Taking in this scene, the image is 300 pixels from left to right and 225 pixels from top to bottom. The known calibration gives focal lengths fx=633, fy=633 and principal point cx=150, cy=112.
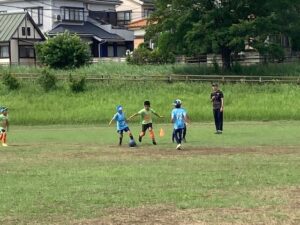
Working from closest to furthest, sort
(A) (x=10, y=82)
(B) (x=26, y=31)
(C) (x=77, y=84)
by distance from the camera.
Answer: (C) (x=77, y=84), (A) (x=10, y=82), (B) (x=26, y=31)

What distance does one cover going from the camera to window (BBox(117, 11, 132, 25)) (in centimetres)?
8512

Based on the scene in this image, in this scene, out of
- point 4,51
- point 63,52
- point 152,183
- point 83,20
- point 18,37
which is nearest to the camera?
point 152,183

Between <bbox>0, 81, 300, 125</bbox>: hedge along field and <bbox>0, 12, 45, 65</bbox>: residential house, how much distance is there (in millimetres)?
23330

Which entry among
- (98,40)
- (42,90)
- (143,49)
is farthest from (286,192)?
(98,40)

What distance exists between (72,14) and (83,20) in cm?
210

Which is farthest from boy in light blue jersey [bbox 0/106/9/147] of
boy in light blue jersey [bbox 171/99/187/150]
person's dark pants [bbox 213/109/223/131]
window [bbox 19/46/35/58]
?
window [bbox 19/46/35/58]

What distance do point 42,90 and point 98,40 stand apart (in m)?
32.6

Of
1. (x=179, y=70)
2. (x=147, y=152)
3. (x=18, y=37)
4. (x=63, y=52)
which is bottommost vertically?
(x=147, y=152)

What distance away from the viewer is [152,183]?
41.1 feet

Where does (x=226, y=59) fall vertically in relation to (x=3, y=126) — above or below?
above

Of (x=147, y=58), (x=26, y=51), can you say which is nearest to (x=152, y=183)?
(x=147, y=58)

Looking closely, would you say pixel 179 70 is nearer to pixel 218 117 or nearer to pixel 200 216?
pixel 218 117

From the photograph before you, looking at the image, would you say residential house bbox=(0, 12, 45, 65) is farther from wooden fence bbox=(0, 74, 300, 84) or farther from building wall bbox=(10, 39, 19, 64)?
wooden fence bbox=(0, 74, 300, 84)

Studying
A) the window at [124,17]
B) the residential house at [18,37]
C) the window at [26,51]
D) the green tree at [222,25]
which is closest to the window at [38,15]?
the residential house at [18,37]
